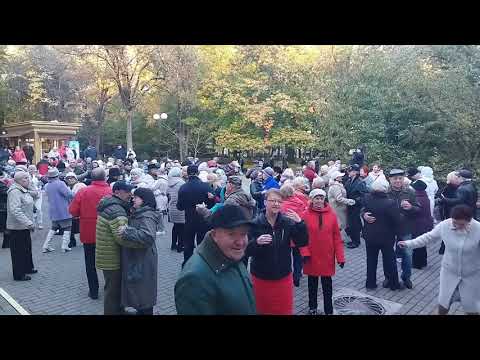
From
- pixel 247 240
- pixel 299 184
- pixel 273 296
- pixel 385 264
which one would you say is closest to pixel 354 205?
pixel 299 184

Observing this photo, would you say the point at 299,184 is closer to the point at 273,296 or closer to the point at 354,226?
the point at 354,226

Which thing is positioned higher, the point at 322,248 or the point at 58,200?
the point at 58,200

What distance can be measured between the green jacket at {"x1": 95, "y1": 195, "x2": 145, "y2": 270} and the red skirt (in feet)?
5.92

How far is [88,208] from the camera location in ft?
21.2

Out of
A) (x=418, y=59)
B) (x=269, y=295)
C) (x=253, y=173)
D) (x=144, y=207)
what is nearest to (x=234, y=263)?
(x=269, y=295)

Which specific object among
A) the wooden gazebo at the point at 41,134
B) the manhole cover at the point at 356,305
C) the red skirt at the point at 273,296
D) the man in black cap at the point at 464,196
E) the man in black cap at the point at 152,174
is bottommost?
the manhole cover at the point at 356,305

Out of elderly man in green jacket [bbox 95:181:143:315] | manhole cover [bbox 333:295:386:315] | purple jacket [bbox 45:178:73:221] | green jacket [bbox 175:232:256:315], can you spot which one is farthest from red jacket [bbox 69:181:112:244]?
green jacket [bbox 175:232:256:315]

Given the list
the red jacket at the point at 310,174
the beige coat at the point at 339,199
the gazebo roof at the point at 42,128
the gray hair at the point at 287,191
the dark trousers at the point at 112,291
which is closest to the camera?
the dark trousers at the point at 112,291

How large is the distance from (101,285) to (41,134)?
69.1 ft

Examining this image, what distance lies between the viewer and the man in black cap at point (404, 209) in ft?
22.4

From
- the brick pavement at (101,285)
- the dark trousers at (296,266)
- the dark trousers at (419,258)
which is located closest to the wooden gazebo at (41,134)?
the brick pavement at (101,285)

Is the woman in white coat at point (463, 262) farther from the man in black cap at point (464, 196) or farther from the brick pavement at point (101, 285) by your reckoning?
the man in black cap at point (464, 196)

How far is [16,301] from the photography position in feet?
20.7

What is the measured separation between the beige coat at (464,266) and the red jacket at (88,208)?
199 inches
